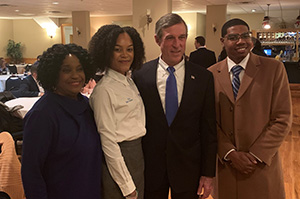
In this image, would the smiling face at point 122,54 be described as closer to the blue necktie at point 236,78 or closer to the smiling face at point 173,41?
the smiling face at point 173,41

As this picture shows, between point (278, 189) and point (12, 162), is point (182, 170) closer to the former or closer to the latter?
point (278, 189)

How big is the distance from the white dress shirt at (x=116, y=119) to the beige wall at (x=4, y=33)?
56.6ft

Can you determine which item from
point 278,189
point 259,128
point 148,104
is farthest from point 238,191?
point 148,104

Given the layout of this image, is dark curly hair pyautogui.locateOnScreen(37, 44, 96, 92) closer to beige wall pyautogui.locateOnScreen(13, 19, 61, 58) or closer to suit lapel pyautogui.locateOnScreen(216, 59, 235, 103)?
suit lapel pyautogui.locateOnScreen(216, 59, 235, 103)

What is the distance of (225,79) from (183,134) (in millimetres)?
461

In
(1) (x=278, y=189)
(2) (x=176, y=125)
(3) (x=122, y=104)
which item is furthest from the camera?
(1) (x=278, y=189)

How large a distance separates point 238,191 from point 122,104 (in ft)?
3.30

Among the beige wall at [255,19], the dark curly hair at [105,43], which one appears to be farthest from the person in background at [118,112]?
the beige wall at [255,19]

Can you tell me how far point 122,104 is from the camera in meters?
1.63

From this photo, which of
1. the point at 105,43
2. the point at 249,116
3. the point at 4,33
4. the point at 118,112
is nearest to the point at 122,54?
the point at 105,43

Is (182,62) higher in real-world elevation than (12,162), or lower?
higher

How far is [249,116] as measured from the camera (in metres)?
1.95

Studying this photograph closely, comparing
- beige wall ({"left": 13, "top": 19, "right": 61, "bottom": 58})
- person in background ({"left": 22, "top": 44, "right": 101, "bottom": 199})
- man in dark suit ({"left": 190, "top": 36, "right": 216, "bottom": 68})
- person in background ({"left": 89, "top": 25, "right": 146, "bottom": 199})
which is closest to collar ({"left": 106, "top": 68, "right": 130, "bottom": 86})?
person in background ({"left": 89, "top": 25, "right": 146, "bottom": 199})

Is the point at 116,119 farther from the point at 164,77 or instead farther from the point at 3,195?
the point at 3,195
